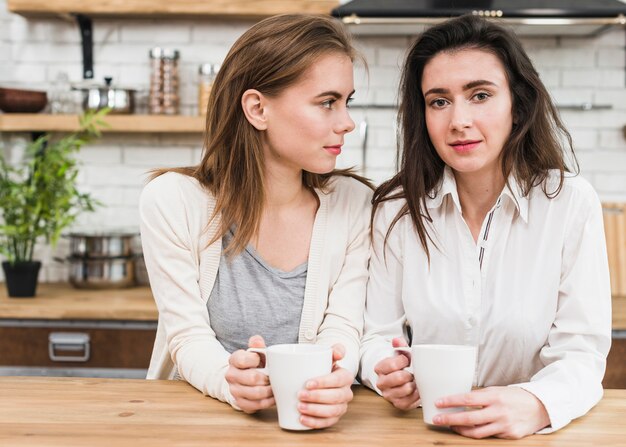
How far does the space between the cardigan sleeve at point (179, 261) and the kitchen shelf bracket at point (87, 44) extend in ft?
5.41

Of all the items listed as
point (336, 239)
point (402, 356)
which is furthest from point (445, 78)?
point (402, 356)

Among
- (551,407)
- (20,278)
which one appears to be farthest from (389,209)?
(20,278)

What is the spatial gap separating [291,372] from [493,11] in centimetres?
188

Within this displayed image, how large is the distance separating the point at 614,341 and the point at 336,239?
1259 millimetres

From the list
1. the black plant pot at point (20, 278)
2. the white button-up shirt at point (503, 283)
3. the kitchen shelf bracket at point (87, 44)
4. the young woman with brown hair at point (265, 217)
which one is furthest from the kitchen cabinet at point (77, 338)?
the white button-up shirt at point (503, 283)

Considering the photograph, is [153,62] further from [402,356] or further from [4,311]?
[402,356]

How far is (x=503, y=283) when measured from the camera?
58.1 inches

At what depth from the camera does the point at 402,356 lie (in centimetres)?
118

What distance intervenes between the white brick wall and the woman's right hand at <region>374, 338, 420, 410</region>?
1.92 m

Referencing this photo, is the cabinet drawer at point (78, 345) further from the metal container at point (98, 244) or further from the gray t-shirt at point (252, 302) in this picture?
the gray t-shirt at point (252, 302)

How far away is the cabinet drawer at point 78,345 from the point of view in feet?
8.11

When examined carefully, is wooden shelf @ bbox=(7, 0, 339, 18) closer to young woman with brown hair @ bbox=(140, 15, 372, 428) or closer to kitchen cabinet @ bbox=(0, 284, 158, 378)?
kitchen cabinet @ bbox=(0, 284, 158, 378)

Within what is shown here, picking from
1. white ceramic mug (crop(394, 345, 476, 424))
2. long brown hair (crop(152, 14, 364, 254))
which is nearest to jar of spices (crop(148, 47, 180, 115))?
long brown hair (crop(152, 14, 364, 254))

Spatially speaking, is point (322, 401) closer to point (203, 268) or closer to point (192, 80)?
point (203, 268)
